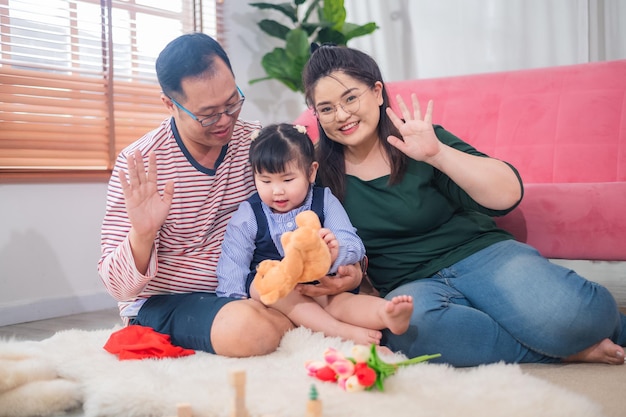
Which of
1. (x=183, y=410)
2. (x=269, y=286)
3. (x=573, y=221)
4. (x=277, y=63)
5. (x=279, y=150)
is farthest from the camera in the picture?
(x=277, y=63)

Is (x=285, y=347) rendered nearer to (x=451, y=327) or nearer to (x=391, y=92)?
(x=451, y=327)

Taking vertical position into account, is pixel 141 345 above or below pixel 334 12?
below

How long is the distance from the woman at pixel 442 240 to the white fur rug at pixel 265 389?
19 centimetres

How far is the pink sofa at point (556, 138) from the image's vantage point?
187 centimetres

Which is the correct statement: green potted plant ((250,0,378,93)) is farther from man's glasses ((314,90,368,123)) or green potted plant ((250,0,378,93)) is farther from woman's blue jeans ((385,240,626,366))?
woman's blue jeans ((385,240,626,366))

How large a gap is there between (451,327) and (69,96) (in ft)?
7.68

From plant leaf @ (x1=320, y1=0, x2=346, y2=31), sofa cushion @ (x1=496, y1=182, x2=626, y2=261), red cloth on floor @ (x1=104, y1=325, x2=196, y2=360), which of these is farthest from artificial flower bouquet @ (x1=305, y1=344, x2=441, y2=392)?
plant leaf @ (x1=320, y1=0, x2=346, y2=31)

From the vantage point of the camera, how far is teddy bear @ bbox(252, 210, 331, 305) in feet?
4.72

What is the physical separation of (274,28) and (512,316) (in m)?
2.78

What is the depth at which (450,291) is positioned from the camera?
5.38 feet

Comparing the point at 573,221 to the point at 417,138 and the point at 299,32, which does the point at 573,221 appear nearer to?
the point at 417,138

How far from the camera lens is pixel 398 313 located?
1455 mm

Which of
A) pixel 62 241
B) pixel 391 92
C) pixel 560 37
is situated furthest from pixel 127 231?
pixel 560 37

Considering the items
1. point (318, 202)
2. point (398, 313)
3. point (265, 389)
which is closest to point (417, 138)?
point (318, 202)
